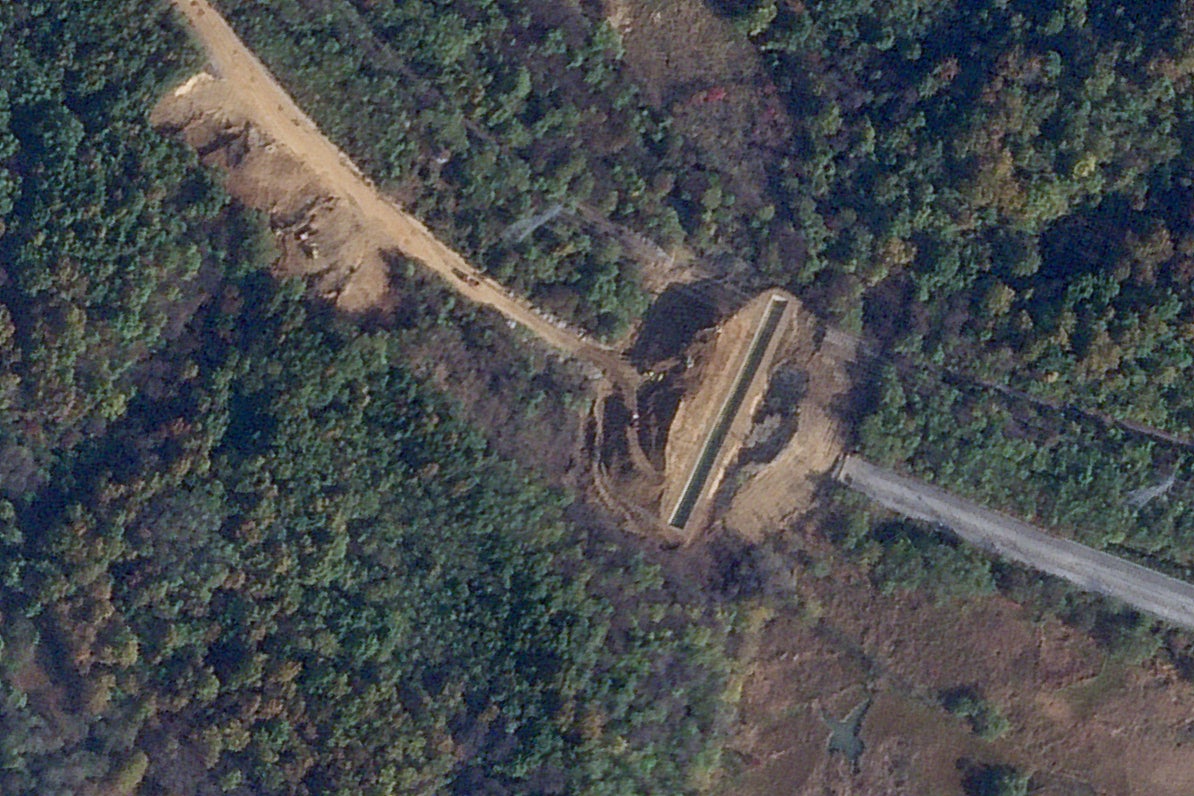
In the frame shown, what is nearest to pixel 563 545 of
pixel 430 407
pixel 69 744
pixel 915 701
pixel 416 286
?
pixel 430 407

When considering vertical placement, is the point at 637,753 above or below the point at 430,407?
below

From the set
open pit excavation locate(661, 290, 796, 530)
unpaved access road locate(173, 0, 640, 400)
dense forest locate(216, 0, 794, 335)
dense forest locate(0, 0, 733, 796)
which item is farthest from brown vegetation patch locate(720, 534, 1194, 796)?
unpaved access road locate(173, 0, 640, 400)

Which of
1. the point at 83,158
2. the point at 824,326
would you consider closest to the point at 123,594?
the point at 83,158

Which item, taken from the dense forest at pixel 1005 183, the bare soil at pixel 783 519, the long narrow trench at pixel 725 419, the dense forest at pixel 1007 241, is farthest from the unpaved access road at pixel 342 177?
the dense forest at pixel 1005 183

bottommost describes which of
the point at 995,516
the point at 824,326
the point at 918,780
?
the point at 918,780

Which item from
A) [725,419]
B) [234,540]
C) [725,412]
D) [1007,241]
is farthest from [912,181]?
[234,540]

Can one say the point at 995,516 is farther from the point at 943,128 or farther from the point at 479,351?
the point at 479,351

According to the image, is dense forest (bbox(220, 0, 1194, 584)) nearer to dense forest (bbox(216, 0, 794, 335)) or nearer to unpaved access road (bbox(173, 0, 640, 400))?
dense forest (bbox(216, 0, 794, 335))
